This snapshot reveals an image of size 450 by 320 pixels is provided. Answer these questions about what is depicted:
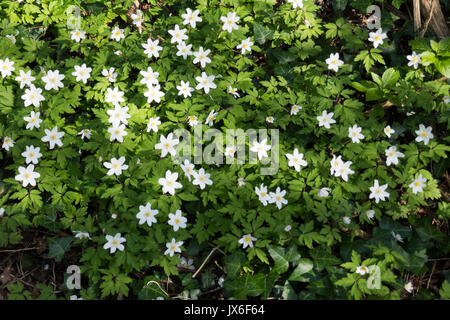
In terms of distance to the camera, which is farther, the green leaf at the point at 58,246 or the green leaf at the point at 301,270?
the green leaf at the point at 58,246

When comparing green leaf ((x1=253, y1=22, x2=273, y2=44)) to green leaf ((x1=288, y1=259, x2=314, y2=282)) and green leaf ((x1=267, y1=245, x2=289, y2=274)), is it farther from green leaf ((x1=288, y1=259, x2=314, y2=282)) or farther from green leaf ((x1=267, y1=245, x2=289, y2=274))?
green leaf ((x1=288, y1=259, x2=314, y2=282))

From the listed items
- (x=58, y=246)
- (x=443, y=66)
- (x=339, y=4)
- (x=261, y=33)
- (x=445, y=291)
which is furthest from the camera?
(x=339, y=4)

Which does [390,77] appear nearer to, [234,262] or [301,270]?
[301,270]

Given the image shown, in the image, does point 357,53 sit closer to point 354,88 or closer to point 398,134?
point 354,88

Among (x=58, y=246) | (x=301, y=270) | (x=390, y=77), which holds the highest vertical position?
Answer: (x=390, y=77)

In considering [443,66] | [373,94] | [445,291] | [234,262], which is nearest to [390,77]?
[373,94]

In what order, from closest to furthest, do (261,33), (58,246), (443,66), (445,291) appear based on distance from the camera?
(445,291)
(58,246)
(443,66)
(261,33)

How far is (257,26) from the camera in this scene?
3.86m

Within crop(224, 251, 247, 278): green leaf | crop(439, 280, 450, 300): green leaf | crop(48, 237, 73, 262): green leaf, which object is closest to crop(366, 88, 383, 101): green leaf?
crop(439, 280, 450, 300): green leaf

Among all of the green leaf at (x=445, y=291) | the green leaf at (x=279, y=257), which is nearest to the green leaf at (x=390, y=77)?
the green leaf at (x=445, y=291)

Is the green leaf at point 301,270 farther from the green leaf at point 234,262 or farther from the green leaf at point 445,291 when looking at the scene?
the green leaf at point 445,291

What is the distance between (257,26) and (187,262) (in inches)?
93.0
